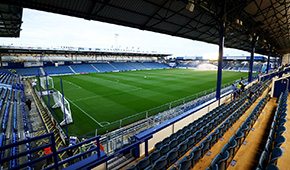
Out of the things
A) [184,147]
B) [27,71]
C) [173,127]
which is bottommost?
[173,127]

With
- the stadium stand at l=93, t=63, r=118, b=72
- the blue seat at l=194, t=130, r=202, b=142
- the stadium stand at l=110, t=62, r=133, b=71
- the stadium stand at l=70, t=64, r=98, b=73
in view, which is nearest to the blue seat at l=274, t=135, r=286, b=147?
the blue seat at l=194, t=130, r=202, b=142

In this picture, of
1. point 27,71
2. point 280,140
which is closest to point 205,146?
point 280,140

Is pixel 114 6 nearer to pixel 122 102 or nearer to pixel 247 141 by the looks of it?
pixel 247 141

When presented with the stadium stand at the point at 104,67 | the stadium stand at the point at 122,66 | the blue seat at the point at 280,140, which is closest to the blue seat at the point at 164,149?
the blue seat at the point at 280,140

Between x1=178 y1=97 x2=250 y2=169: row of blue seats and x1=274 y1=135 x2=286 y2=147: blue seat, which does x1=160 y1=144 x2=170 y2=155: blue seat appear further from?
x1=274 y1=135 x2=286 y2=147: blue seat

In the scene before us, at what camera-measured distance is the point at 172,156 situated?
3996mm

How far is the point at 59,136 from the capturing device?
345 inches

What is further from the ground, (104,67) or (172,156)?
(104,67)

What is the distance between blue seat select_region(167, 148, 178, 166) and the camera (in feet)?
12.8

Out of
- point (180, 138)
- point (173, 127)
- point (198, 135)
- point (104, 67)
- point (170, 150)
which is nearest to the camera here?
point (170, 150)

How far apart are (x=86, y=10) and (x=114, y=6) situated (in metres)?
1.40

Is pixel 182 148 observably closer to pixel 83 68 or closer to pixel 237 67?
pixel 83 68

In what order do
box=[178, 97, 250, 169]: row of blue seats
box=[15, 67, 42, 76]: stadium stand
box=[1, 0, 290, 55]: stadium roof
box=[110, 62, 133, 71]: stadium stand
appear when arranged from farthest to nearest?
box=[110, 62, 133, 71]: stadium stand < box=[15, 67, 42, 76]: stadium stand < box=[1, 0, 290, 55]: stadium roof < box=[178, 97, 250, 169]: row of blue seats

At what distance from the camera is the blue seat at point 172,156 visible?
390 cm
